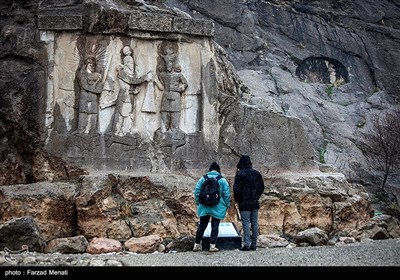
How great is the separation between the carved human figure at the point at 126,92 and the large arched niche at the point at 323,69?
22.3 m

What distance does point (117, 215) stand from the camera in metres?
13.6

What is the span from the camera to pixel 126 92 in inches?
589

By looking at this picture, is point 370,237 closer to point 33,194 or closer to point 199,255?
point 199,255

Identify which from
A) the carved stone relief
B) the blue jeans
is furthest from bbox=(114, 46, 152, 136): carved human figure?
the blue jeans

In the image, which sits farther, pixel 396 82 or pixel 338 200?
pixel 396 82

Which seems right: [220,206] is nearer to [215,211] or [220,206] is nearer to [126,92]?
[215,211]

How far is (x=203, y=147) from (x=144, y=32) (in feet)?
10.5

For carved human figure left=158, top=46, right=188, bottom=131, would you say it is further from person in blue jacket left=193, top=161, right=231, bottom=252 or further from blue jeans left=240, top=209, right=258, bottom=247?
blue jeans left=240, top=209, right=258, bottom=247

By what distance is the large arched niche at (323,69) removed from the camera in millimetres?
35969

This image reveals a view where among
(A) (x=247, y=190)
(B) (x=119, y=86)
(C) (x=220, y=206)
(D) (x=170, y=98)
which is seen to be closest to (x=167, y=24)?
(D) (x=170, y=98)

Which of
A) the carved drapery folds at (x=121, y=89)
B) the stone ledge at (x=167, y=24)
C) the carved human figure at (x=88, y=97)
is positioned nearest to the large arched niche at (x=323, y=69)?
the stone ledge at (x=167, y=24)

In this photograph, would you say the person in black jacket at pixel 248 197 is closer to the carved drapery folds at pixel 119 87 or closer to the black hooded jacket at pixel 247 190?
the black hooded jacket at pixel 247 190

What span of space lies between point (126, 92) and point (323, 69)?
76.3 ft
